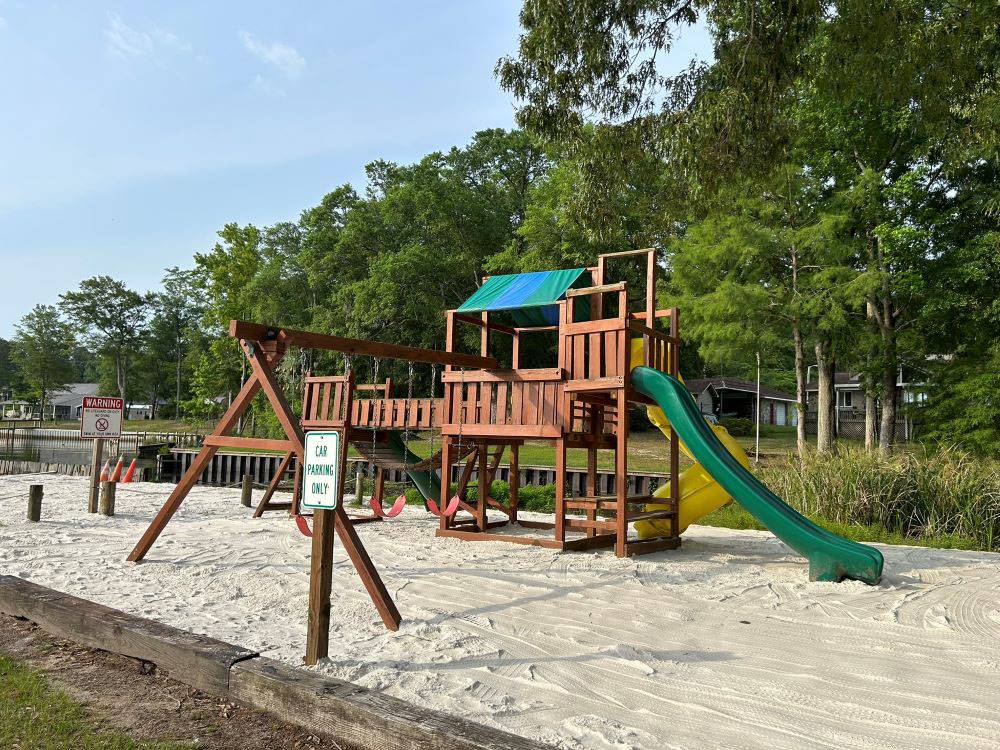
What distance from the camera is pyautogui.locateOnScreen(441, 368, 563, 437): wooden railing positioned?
9.45 metres

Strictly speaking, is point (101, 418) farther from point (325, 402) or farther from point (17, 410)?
point (17, 410)

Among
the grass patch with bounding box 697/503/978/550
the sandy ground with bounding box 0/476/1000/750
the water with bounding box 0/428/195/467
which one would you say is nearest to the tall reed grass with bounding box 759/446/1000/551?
the grass patch with bounding box 697/503/978/550

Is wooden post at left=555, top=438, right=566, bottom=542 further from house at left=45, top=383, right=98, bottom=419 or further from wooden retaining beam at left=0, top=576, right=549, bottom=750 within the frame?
house at left=45, top=383, right=98, bottom=419

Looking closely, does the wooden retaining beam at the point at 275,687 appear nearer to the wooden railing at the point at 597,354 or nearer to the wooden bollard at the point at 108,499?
the wooden railing at the point at 597,354

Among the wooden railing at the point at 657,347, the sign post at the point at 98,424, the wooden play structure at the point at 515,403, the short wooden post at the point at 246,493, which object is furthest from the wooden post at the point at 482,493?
the sign post at the point at 98,424

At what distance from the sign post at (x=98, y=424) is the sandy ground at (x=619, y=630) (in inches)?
96.1

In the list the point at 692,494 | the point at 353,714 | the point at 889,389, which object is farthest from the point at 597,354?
the point at 889,389

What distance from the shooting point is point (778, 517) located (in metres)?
7.36

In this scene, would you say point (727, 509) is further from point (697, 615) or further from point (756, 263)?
point (756, 263)

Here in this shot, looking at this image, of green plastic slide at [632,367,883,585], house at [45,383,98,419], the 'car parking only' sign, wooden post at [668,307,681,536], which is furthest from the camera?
house at [45,383,98,419]

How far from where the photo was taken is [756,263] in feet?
77.2

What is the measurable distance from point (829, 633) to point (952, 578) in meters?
3.25

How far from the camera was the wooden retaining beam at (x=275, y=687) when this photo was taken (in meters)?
3.00

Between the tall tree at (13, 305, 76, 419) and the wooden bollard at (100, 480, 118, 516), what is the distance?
71.4 m
